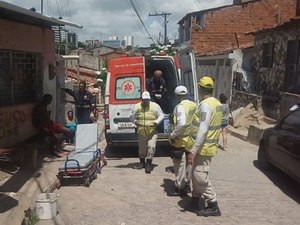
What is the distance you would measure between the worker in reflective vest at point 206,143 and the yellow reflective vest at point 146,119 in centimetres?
269

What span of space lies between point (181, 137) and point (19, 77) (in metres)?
5.19

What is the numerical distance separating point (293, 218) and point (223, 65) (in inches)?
707

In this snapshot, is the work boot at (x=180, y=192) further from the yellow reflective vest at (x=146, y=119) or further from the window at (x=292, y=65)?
the window at (x=292, y=65)

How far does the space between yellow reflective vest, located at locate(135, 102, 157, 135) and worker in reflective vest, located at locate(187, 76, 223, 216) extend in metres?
2.69

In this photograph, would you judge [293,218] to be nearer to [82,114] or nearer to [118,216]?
[118,216]

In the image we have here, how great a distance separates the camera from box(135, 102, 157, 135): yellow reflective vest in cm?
910

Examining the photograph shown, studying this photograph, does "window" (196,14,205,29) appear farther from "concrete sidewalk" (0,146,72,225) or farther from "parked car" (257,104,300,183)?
"concrete sidewalk" (0,146,72,225)

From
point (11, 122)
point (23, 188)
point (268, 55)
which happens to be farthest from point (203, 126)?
point (268, 55)

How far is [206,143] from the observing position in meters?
6.21

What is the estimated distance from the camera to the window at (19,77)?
980cm

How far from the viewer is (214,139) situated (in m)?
6.28

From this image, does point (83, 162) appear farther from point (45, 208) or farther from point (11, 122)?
point (11, 122)

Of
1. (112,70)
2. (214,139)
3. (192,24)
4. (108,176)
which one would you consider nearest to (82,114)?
(112,70)

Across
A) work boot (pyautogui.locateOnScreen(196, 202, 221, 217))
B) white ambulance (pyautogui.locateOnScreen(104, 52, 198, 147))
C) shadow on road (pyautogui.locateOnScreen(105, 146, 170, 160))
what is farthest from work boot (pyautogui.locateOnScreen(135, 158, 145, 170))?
work boot (pyautogui.locateOnScreen(196, 202, 221, 217))
